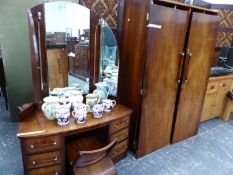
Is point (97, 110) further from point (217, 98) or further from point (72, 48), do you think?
point (217, 98)

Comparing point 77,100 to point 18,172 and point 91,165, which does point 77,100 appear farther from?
point 18,172

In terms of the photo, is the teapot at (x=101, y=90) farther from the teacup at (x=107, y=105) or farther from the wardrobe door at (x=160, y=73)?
the wardrobe door at (x=160, y=73)

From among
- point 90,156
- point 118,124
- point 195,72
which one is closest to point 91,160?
point 90,156

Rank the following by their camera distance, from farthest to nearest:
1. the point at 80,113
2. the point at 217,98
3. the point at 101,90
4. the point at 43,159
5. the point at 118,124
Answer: the point at 217,98, the point at 101,90, the point at 118,124, the point at 80,113, the point at 43,159

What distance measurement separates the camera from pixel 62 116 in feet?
4.89

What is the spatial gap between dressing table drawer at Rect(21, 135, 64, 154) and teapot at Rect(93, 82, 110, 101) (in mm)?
623

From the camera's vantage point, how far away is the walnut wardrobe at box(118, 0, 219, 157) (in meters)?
1.71

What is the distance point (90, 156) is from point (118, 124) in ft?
1.80

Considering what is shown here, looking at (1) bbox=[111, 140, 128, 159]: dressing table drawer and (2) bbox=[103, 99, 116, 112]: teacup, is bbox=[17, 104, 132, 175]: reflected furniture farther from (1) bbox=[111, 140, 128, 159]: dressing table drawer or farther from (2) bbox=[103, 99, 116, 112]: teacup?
(1) bbox=[111, 140, 128, 159]: dressing table drawer

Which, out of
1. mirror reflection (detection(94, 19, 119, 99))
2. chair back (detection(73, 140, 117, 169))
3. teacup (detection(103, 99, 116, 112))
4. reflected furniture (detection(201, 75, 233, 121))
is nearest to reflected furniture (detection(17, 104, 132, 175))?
teacup (detection(103, 99, 116, 112))

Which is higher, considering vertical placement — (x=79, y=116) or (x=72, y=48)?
(x=72, y=48)

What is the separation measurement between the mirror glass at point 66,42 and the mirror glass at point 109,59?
0.51ft

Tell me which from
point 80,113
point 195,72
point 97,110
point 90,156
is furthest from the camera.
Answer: point 195,72

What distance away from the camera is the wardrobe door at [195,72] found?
2.02 meters
